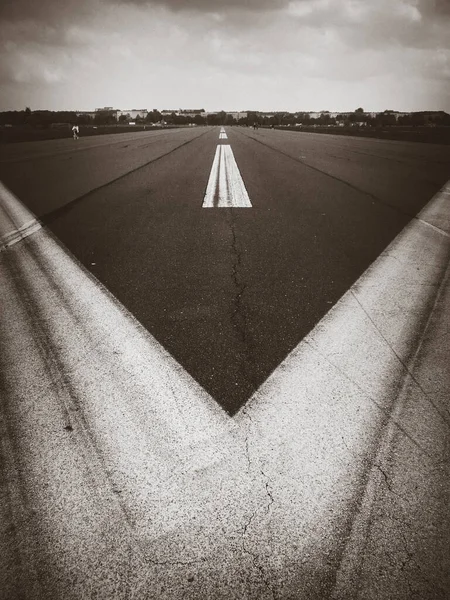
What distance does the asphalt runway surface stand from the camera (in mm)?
2992

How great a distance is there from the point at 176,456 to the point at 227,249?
133 inches

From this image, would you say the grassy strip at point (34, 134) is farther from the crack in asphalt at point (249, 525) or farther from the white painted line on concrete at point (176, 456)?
the crack in asphalt at point (249, 525)

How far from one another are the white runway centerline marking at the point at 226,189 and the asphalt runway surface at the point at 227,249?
0.82 ft

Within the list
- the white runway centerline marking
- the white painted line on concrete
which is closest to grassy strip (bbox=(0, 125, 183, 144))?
the white runway centerline marking

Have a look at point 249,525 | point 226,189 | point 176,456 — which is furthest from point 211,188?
point 249,525

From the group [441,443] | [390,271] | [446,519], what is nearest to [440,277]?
[390,271]

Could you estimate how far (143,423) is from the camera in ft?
7.46

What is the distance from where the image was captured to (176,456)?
2.06 m

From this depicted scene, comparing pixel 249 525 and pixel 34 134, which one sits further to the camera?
pixel 34 134

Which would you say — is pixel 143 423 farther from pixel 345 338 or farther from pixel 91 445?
pixel 345 338

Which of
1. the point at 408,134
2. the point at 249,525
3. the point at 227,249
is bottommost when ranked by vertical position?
the point at 249,525

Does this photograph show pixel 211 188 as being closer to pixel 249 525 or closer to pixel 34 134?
pixel 249 525

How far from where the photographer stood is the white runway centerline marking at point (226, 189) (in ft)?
24.5

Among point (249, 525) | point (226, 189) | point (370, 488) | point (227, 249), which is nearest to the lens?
point (249, 525)
